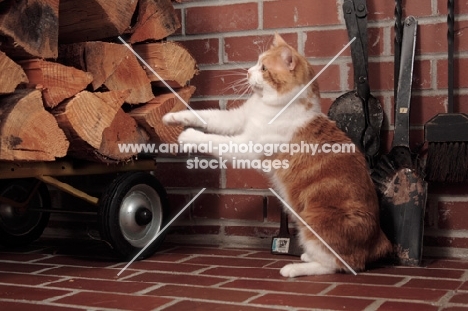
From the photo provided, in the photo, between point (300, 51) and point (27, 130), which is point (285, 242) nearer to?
point (300, 51)

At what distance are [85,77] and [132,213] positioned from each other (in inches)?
18.4

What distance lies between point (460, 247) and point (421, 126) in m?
0.40

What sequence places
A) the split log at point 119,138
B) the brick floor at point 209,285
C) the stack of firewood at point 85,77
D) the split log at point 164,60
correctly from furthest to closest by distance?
the split log at point 164,60
the split log at point 119,138
the stack of firewood at point 85,77
the brick floor at point 209,285

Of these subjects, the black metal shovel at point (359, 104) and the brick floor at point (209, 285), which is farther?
the black metal shovel at point (359, 104)

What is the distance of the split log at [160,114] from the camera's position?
79.0 inches

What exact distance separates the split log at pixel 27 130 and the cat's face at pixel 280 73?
61cm

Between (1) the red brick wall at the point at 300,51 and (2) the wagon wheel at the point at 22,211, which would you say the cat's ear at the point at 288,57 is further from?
(2) the wagon wheel at the point at 22,211

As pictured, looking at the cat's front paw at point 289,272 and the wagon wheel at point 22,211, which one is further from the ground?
the wagon wheel at point 22,211

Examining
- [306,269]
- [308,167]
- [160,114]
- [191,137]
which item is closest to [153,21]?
[160,114]

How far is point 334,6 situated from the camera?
220 centimetres

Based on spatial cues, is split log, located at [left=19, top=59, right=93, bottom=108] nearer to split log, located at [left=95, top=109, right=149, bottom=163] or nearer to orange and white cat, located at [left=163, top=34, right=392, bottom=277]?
split log, located at [left=95, top=109, right=149, bottom=163]

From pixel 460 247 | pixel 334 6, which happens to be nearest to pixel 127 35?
pixel 334 6

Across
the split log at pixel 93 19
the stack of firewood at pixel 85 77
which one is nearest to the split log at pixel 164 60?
the stack of firewood at pixel 85 77

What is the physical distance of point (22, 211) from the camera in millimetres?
2312
